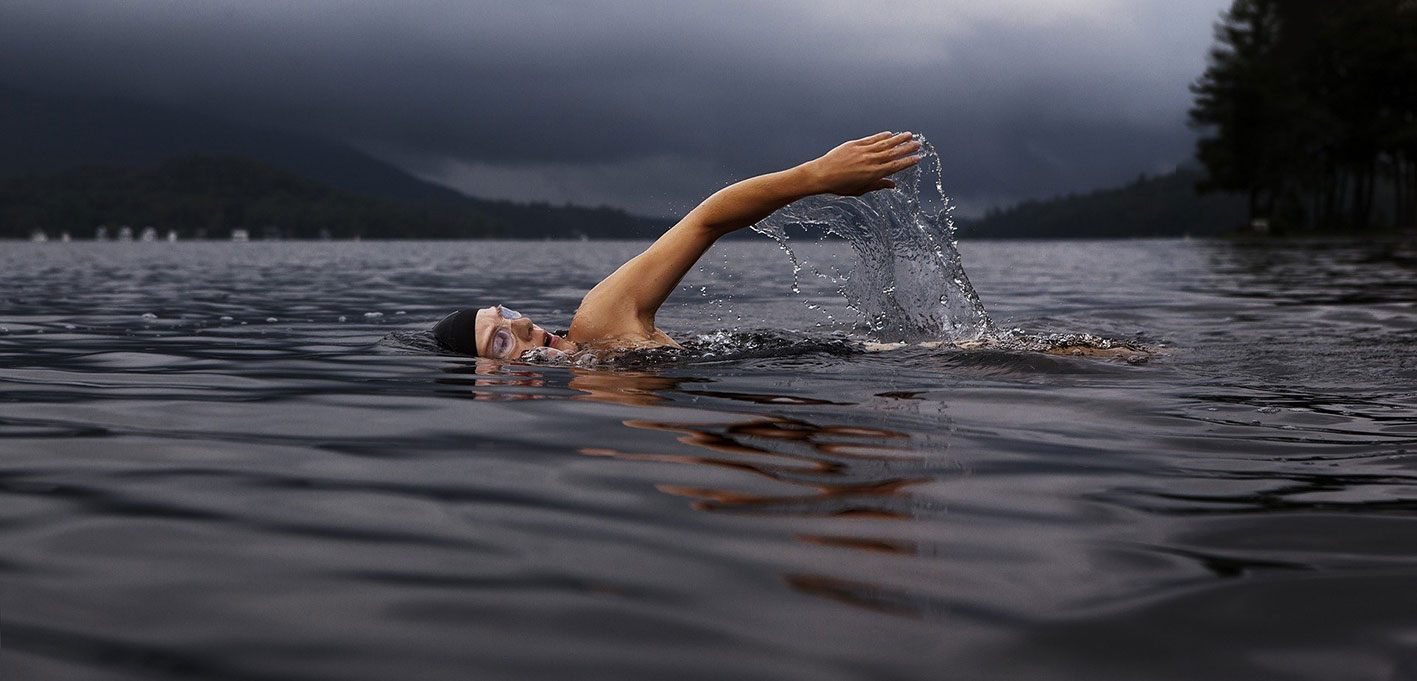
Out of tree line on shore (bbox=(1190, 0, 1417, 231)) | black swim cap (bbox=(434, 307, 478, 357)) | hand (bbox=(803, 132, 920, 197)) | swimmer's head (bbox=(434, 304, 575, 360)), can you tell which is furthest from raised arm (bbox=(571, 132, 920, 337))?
tree line on shore (bbox=(1190, 0, 1417, 231))

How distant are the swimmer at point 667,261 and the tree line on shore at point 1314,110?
210 ft

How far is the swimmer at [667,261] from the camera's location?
5895 mm

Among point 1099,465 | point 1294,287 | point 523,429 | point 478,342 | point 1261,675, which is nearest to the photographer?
point 1261,675

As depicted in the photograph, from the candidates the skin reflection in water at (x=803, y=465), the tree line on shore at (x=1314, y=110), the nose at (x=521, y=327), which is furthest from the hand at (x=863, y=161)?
the tree line on shore at (x=1314, y=110)

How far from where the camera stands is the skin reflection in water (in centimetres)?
242

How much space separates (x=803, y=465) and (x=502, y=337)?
12.8 ft

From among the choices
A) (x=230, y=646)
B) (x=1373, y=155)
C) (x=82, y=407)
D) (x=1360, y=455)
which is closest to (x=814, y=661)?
(x=230, y=646)

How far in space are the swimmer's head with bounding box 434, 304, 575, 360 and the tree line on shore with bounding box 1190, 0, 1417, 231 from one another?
6440 cm

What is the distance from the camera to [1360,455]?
3895mm

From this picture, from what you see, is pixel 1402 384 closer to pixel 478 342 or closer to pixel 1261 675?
pixel 1261 675

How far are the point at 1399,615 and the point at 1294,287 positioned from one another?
52.5 ft

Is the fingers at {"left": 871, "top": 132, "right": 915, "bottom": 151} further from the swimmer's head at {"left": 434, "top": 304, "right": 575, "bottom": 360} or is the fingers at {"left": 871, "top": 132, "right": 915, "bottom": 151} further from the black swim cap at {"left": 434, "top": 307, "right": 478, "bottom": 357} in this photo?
the black swim cap at {"left": 434, "top": 307, "right": 478, "bottom": 357}

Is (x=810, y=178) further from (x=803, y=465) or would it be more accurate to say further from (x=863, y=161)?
(x=803, y=465)

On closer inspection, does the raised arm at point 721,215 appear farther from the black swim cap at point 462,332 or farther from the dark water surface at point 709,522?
the black swim cap at point 462,332
